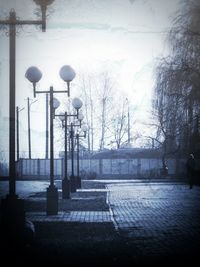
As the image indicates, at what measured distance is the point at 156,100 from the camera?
74.1ft

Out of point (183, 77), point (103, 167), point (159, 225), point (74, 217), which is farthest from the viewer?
point (103, 167)

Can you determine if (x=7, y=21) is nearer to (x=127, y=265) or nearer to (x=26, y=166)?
(x=127, y=265)

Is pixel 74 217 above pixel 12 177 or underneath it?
underneath

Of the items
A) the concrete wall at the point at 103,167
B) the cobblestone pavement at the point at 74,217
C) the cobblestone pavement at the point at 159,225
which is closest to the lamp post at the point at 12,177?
the cobblestone pavement at the point at 159,225

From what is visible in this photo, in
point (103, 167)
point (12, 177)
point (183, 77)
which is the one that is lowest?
point (103, 167)

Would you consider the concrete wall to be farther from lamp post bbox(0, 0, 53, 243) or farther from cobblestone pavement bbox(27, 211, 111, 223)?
lamp post bbox(0, 0, 53, 243)

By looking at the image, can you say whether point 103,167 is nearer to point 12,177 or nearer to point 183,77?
point 183,77

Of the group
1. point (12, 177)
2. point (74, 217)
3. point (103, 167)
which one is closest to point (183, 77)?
point (74, 217)

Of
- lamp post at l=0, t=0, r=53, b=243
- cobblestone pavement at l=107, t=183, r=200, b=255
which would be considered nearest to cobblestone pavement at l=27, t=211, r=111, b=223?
cobblestone pavement at l=107, t=183, r=200, b=255

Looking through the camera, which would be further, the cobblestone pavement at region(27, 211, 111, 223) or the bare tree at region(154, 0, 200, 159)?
the bare tree at region(154, 0, 200, 159)

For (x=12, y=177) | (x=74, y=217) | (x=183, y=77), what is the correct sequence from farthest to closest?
(x=183, y=77) → (x=74, y=217) → (x=12, y=177)

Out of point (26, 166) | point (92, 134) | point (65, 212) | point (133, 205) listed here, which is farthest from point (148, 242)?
point (92, 134)

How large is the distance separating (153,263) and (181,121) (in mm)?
14294

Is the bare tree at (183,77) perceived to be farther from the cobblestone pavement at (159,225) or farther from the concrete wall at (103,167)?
the concrete wall at (103,167)
